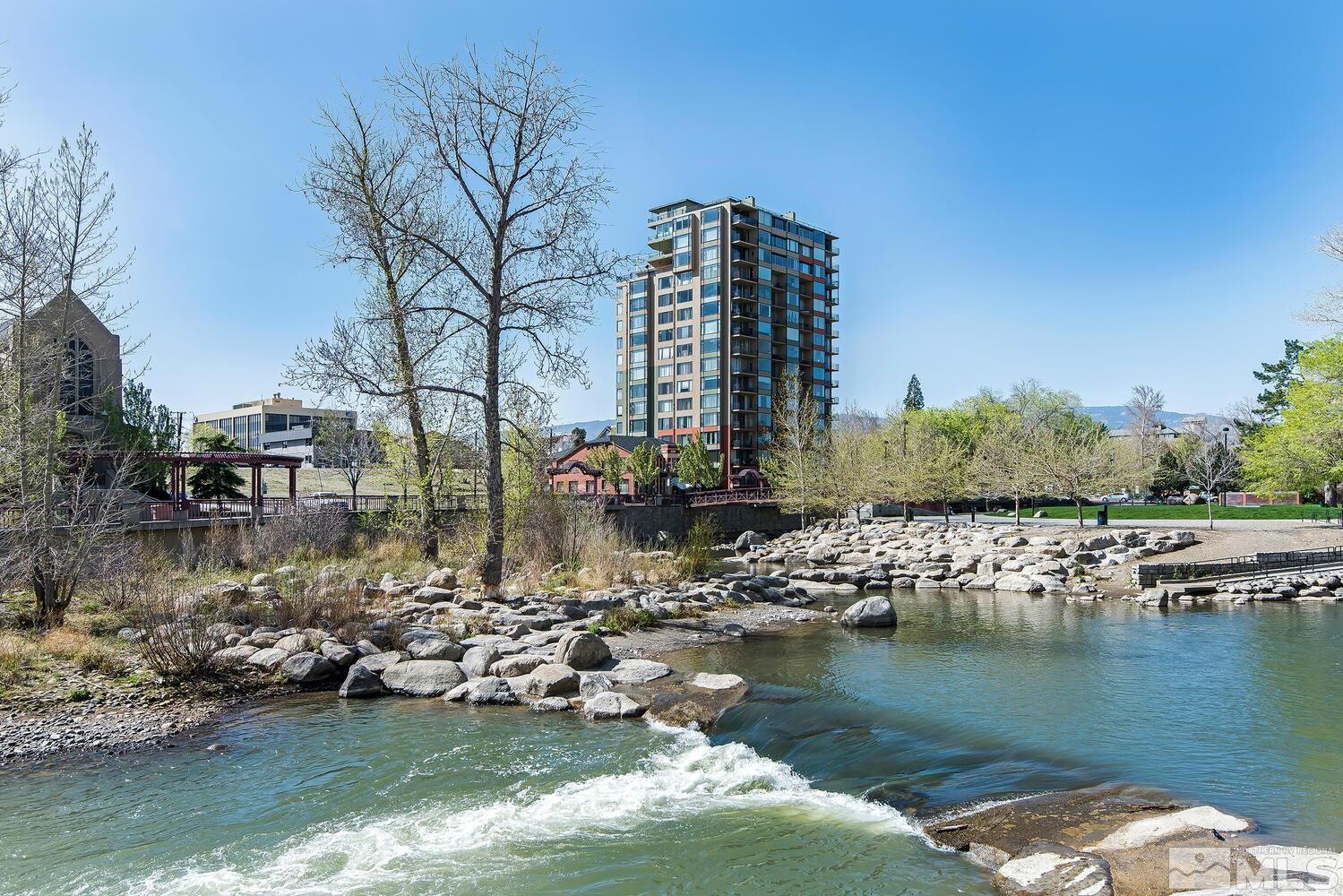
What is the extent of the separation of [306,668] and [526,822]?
648cm

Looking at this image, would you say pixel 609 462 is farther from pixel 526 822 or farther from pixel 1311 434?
pixel 526 822

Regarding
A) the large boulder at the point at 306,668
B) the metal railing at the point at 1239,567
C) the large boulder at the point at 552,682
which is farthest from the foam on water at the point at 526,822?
the metal railing at the point at 1239,567

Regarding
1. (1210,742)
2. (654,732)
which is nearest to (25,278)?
(654,732)

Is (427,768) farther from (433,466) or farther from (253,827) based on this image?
(433,466)

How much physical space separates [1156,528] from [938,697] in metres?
31.5

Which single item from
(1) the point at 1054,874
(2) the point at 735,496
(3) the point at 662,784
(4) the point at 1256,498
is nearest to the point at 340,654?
(3) the point at 662,784

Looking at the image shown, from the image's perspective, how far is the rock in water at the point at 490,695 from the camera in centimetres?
1222

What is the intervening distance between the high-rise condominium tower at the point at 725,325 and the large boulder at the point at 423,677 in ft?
237

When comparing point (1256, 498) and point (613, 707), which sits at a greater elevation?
point (1256, 498)

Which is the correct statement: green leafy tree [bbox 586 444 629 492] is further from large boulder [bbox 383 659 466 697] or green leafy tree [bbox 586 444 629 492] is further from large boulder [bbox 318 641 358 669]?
large boulder [bbox 383 659 466 697]

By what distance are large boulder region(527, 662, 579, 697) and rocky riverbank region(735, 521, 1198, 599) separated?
17.4 meters

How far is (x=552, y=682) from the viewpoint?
12367 millimetres

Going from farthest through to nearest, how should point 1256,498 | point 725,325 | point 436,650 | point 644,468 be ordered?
point 725,325
point 644,468
point 1256,498
point 436,650

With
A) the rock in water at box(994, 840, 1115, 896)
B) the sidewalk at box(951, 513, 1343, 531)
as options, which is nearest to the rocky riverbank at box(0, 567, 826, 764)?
the rock in water at box(994, 840, 1115, 896)
